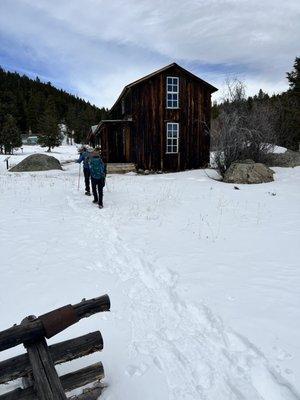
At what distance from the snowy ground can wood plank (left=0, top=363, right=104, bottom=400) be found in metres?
0.41

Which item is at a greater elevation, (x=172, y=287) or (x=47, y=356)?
(x=47, y=356)

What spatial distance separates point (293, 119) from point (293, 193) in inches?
921

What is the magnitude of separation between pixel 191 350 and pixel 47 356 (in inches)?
72.2

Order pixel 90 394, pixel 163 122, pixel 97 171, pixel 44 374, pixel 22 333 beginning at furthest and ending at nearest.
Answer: pixel 163 122, pixel 97 171, pixel 90 394, pixel 22 333, pixel 44 374

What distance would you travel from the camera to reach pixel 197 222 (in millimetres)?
9836

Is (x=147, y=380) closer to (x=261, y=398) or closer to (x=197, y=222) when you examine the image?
(x=261, y=398)

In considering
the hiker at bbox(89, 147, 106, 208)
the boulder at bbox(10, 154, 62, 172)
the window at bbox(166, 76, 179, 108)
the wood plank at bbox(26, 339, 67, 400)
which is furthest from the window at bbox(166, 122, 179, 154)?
the wood plank at bbox(26, 339, 67, 400)

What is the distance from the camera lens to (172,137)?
908 inches

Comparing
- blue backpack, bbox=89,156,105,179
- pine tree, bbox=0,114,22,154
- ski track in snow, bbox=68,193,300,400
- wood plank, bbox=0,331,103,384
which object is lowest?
ski track in snow, bbox=68,193,300,400

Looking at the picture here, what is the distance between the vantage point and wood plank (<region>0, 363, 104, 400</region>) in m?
2.68

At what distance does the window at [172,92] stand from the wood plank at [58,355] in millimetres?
21005

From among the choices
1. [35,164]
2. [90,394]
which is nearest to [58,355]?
[90,394]

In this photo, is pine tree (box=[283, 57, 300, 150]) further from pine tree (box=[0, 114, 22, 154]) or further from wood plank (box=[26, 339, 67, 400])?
pine tree (box=[0, 114, 22, 154])

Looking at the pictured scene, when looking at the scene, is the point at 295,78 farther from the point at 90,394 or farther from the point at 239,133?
the point at 90,394
